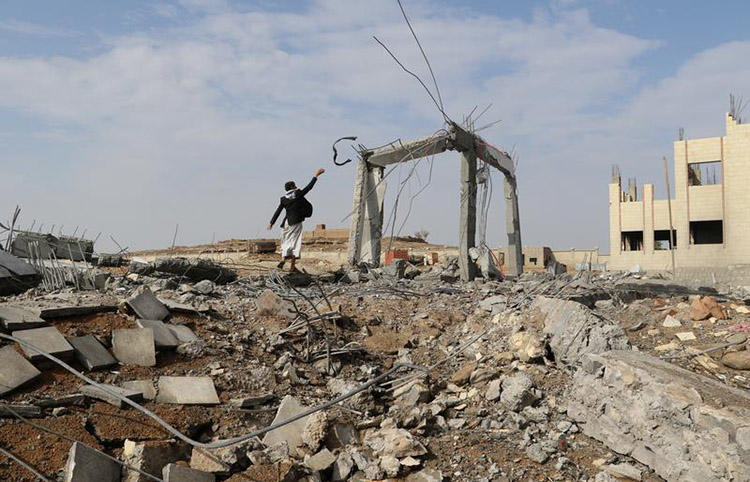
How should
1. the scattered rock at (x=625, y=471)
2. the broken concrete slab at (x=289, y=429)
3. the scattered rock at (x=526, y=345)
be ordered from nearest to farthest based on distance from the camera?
1. the scattered rock at (x=625, y=471)
2. the broken concrete slab at (x=289, y=429)
3. the scattered rock at (x=526, y=345)

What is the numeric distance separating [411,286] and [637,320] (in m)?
3.40

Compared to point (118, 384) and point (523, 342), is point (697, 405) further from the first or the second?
point (118, 384)

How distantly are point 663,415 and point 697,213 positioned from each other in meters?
20.4

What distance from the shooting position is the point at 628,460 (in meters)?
3.68

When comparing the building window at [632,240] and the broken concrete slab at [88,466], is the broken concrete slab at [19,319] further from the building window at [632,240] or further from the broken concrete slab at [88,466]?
the building window at [632,240]

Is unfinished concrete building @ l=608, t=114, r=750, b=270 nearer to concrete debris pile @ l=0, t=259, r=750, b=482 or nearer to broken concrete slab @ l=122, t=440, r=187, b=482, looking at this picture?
concrete debris pile @ l=0, t=259, r=750, b=482

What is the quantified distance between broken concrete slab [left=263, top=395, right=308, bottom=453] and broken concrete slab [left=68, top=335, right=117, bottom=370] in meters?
1.32

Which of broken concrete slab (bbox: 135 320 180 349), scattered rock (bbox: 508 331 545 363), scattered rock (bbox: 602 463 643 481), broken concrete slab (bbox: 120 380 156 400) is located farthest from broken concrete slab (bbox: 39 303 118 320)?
scattered rock (bbox: 602 463 643 481)

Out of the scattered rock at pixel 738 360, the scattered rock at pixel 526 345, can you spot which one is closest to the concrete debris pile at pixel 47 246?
the scattered rock at pixel 526 345

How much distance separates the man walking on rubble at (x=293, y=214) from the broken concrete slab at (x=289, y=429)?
5.52 m

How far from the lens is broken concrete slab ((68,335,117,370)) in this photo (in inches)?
161

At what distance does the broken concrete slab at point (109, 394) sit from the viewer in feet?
12.1

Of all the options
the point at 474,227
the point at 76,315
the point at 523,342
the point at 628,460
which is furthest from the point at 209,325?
the point at 474,227

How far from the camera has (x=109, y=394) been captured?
12.1 feet
